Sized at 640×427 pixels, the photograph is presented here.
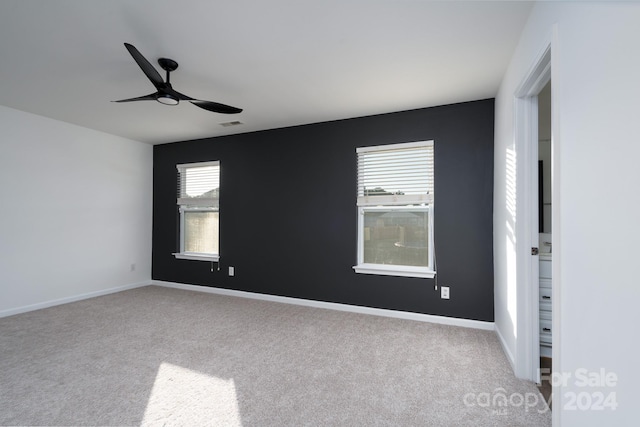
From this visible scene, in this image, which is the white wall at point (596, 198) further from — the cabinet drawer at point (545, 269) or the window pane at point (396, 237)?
the window pane at point (396, 237)

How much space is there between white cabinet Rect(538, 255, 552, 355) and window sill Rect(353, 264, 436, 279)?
115 cm

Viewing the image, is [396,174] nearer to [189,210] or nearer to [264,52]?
[264,52]

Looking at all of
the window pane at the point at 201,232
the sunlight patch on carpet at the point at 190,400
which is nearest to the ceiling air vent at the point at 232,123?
the window pane at the point at 201,232

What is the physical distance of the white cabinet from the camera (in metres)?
2.32

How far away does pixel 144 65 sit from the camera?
6.69 feet

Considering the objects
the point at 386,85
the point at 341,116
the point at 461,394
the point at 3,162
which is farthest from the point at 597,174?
the point at 3,162

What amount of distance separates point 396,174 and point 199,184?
3268 mm

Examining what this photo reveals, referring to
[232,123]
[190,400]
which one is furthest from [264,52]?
[190,400]

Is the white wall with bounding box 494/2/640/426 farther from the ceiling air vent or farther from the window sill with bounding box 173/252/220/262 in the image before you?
the window sill with bounding box 173/252/220/262

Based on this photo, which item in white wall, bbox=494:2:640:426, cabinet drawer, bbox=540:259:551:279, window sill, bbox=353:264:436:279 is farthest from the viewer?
window sill, bbox=353:264:436:279

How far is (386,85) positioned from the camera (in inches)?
117

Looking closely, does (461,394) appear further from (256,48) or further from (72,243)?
(72,243)

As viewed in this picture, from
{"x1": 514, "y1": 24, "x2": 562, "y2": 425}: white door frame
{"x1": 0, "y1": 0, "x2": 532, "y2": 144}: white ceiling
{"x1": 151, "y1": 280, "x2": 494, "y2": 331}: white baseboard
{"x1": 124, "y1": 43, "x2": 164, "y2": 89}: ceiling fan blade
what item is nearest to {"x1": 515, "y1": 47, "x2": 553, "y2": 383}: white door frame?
{"x1": 514, "y1": 24, "x2": 562, "y2": 425}: white door frame

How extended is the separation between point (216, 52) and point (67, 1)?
0.90 metres
